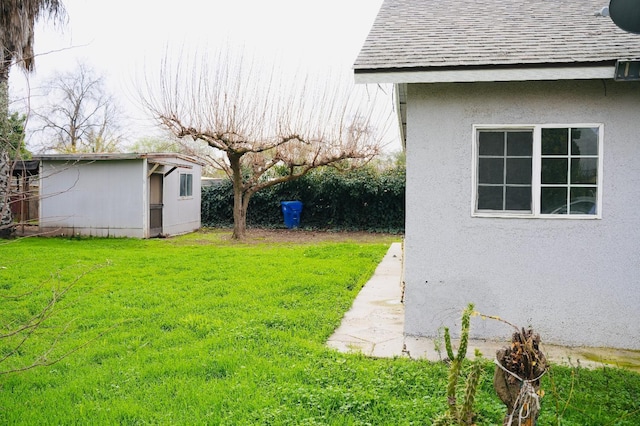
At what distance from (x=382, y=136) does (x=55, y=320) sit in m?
15.2

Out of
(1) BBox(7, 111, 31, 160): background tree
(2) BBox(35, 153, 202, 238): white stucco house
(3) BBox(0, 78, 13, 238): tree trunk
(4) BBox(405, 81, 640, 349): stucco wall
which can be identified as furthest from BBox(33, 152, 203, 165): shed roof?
(4) BBox(405, 81, 640, 349): stucco wall

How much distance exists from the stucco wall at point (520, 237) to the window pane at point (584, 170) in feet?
0.42

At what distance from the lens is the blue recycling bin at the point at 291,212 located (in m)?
20.9

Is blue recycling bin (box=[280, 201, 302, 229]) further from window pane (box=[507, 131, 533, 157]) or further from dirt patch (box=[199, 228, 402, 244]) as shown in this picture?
window pane (box=[507, 131, 533, 157])

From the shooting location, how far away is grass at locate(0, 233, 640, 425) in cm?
384

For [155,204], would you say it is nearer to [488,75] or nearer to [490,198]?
[490,198]

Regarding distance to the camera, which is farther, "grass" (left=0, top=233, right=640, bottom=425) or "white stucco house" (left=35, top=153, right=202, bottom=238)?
"white stucco house" (left=35, top=153, right=202, bottom=238)

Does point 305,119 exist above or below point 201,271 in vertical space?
above

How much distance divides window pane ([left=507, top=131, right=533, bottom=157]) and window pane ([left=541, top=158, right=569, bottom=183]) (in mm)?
218

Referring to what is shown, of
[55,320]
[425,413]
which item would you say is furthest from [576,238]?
[55,320]

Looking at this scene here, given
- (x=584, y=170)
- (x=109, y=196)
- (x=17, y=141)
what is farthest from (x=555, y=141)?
(x=109, y=196)

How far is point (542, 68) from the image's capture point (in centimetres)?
527

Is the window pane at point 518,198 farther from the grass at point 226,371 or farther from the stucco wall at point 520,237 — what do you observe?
the grass at point 226,371

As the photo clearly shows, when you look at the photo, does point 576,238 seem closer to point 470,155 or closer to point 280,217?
point 470,155
